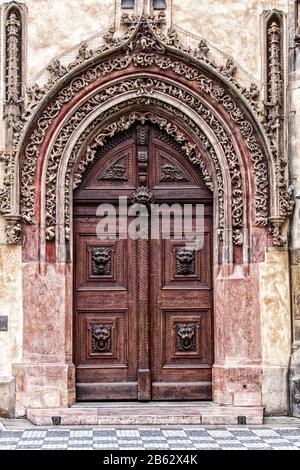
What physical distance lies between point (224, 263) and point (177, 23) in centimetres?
275

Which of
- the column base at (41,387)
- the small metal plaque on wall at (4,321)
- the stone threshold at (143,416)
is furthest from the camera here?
the small metal plaque on wall at (4,321)

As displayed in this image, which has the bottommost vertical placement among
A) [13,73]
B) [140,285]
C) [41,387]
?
[41,387]

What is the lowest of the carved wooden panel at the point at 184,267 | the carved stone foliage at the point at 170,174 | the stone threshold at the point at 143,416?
the stone threshold at the point at 143,416

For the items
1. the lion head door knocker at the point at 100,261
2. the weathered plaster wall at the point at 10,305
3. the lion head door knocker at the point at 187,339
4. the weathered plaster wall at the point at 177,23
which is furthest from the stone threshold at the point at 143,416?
the weathered plaster wall at the point at 177,23

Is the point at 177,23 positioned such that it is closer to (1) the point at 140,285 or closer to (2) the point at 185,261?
(2) the point at 185,261

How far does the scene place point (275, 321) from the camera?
10422 mm

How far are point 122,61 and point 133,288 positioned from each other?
100 inches

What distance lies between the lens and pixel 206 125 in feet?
34.6

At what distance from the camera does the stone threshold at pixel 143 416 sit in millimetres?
9773

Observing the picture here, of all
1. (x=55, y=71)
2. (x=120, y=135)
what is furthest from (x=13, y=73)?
(x=120, y=135)

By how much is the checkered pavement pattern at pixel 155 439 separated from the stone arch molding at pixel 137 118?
6.97ft

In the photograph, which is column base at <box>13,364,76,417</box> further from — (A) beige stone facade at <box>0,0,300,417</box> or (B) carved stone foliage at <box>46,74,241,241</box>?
(B) carved stone foliage at <box>46,74,241,241</box>

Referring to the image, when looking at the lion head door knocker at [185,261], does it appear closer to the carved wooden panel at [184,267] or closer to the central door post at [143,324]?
the carved wooden panel at [184,267]

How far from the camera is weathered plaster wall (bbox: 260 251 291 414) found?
10.3 metres
